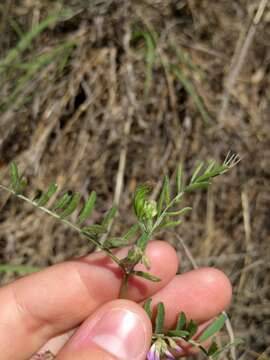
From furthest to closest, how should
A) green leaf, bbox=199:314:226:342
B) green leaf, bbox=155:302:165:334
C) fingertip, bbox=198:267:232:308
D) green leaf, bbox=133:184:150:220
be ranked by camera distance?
fingertip, bbox=198:267:232:308
green leaf, bbox=199:314:226:342
green leaf, bbox=155:302:165:334
green leaf, bbox=133:184:150:220

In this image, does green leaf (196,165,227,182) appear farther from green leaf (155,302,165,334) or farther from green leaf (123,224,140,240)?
green leaf (155,302,165,334)

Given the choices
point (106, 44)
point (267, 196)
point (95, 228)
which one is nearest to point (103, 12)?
point (106, 44)

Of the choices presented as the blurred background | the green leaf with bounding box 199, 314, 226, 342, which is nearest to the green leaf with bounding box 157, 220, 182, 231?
the green leaf with bounding box 199, 314, 226, 342

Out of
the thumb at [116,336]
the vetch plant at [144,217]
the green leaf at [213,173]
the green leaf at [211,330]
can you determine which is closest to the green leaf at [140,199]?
the vetch plant at [144,217]

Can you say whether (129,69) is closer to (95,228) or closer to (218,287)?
(218,287)

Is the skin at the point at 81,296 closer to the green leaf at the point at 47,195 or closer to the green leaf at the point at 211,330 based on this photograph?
the green leaf at the point at 211,330

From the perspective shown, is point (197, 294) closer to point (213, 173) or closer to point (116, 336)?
point (116, 336)
